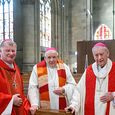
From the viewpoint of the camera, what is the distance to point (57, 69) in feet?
12.9

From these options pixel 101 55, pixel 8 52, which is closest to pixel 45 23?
pixel 101 55

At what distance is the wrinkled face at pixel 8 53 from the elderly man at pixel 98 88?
2.79 feet

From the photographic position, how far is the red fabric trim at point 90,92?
3.61 metres

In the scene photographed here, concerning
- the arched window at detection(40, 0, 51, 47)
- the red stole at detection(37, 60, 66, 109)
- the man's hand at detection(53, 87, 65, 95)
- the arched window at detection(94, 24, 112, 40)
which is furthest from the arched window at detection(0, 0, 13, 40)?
the arched window at detection(94, 24, 112, 40)

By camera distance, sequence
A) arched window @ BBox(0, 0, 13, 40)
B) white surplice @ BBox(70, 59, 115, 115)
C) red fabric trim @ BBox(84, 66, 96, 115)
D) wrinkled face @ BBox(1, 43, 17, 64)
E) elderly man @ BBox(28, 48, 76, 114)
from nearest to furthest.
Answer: wrinkled face @ BBox(1, 43, 17, 64) → white surplice @ BBox(70, 59, 115, 115) → red fabric trim @ BBox(84, 66, 96, 115) → elderly man @ BBox(28, 48, 76, 114) → arched window @ BBox(0, 0, 13, 40)

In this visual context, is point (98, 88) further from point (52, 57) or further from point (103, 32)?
point (103, 32)

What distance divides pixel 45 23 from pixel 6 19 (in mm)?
3668

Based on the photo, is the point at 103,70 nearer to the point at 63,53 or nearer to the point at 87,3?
the point at 63,53

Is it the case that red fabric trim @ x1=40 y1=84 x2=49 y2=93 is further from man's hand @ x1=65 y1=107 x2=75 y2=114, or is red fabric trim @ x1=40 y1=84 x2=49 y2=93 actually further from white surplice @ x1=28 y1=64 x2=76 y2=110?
man's hand @ x1=65 y1=107 x2=75 y2=114

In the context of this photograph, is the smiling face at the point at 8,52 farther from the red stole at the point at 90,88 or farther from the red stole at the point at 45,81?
the red stole at the point at 90,88

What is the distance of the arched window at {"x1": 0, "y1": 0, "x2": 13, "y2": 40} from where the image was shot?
46.4ft

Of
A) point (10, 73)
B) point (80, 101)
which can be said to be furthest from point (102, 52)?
point (10, 73)

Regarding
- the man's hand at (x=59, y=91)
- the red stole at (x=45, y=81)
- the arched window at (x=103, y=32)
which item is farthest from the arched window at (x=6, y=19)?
the arched window at (x=103, y=32)

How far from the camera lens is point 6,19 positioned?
14430 mm
